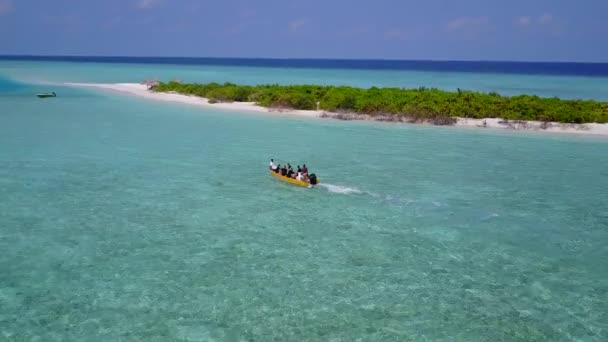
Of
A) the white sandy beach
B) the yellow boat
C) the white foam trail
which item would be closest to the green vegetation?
the white sandy beach

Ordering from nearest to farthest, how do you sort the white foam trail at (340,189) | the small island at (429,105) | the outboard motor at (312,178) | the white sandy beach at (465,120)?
the white foam trail at (340,189)
the outboard motor at (312,178)
the white sandy beach at (465,120)
the small island at (429,105)

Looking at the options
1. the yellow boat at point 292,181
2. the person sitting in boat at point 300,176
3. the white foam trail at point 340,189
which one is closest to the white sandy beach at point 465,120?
the yellow boat at point 292,181

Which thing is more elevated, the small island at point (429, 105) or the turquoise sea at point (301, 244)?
the small island at point (429, 105)

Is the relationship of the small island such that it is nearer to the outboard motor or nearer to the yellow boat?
the yellow boat

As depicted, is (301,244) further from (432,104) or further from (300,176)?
(432,104)

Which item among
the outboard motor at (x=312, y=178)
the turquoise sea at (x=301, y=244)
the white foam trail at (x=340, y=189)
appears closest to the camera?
the turquoise sea at (x=301, y=244)

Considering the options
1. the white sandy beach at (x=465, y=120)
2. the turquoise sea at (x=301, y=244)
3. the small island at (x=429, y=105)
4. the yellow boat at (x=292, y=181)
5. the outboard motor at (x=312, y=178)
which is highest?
the small island at (x=429, y=105)

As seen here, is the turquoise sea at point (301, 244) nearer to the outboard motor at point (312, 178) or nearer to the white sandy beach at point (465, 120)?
the outboard motor at point (312, 178)
